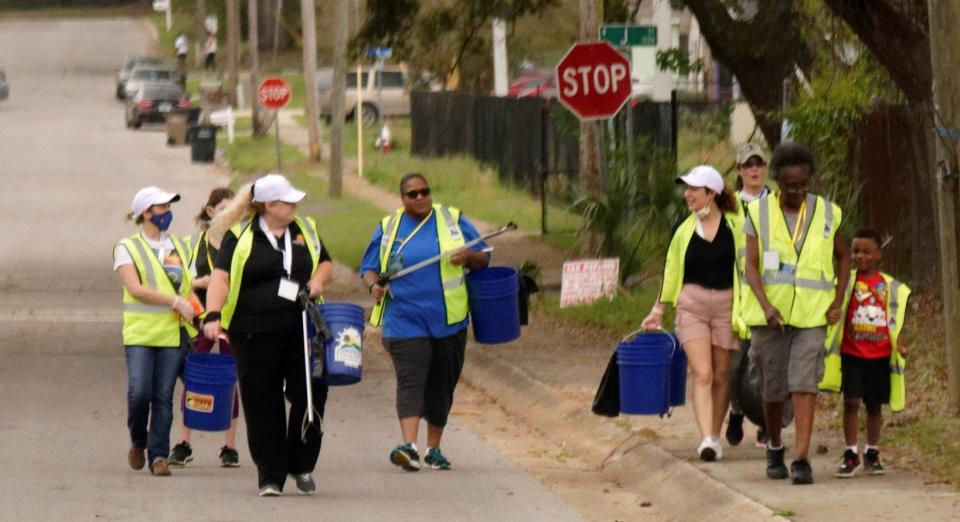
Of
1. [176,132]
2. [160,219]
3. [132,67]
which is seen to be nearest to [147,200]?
[160,219]

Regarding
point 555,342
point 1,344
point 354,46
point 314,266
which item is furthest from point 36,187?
point 314,266

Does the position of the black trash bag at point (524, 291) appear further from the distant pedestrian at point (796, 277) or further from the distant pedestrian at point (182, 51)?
the distant pedestrian at point (182, 51)

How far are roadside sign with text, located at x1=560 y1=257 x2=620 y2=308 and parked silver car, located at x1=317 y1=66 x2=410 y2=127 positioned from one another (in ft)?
123

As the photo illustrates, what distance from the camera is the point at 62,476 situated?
35.7ft

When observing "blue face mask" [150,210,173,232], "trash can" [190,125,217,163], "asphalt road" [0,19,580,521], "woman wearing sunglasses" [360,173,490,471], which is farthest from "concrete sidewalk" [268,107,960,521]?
"trash can" [190,125,217,163]

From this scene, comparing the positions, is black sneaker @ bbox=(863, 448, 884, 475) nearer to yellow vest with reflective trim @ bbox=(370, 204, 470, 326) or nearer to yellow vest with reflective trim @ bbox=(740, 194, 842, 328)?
yellow vest with reflective trim @ bbox=(740, 194, 842, 328)

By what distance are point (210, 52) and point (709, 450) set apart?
69.7 m

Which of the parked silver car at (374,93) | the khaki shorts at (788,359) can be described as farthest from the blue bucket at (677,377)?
the parked silver car at (374,93)

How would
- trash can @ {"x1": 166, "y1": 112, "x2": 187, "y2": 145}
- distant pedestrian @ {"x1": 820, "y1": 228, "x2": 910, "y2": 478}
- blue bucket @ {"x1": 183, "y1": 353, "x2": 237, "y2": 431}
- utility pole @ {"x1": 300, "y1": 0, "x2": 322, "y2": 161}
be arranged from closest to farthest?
1. distant pedestrian @ {"x1": 820, "y1": 228, "x2": 910, "y2": 478}
2. blue bucket @ {"x1": 183, "y1": 353, "x2": 237, "y2": 431}
3. utility pole @ {"x1": 300, "y1": 0, "x2": 322, "y2": 161}
4. trash can @ {"x1": 166, "y1": 112, "x2": 187, "y2": 145}

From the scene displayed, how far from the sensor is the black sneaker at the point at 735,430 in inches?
446

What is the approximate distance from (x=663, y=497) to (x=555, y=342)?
6.93m

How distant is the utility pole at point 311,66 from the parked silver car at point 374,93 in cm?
1130

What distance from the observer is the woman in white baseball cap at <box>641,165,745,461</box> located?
34.7 ft

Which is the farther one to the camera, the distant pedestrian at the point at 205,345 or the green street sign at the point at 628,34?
the green street sign at the point at 628,34
